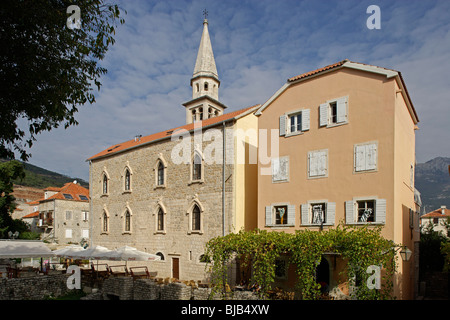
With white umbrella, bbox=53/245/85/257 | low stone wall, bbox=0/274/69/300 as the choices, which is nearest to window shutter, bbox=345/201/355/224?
low stone wall, bbox=0/274/69/300

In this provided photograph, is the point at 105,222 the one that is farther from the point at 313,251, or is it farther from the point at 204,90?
the point at 313,251

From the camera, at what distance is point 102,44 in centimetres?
916

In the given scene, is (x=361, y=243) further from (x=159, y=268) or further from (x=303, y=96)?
(x=159, y=268)

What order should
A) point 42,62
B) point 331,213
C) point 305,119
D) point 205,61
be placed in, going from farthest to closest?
point 205,61, point 305,119, point 331,213, point 42,62

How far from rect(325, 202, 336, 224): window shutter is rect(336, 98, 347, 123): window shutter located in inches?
149

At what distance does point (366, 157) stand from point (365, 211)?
226 cm

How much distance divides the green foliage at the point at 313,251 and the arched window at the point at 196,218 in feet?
19.1

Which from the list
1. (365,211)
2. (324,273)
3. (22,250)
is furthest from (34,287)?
(365,211)

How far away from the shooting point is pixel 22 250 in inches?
719

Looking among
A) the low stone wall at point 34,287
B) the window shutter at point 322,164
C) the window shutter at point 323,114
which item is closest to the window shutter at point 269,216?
the window shutter at point 322,164

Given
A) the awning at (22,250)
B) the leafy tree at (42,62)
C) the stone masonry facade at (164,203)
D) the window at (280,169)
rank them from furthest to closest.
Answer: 1. the stone masonry facade at (164,203)
2. the awning at (22,250)
3. the window at (280,169)
4. the leafy tree at (42,62)

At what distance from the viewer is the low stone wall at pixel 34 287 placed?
16.4 m

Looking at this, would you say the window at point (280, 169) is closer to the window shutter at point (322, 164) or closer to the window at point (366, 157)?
the window shutter at point (322, 164)
